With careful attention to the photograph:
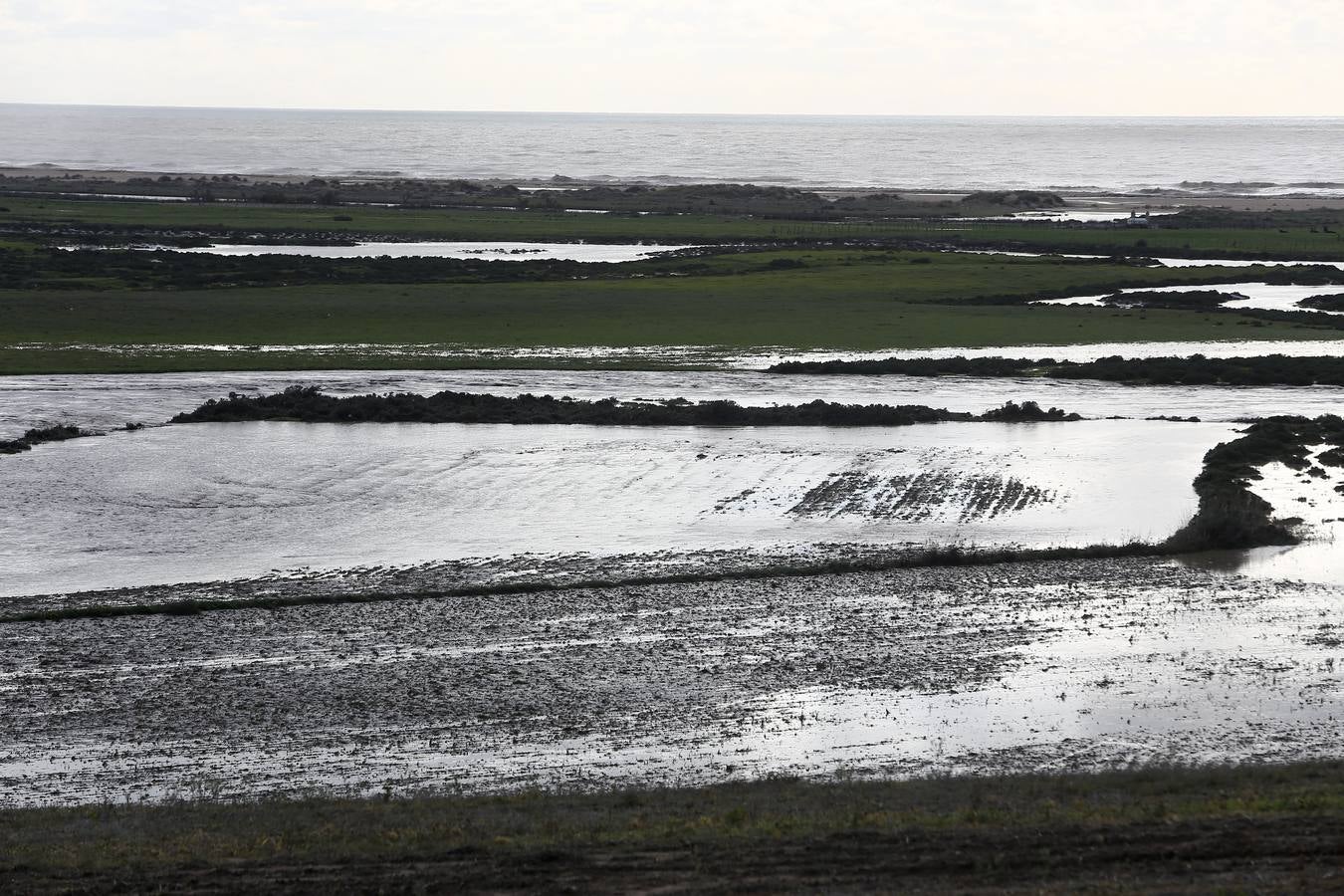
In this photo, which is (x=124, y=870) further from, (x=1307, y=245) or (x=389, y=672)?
(x=1307, y=245)

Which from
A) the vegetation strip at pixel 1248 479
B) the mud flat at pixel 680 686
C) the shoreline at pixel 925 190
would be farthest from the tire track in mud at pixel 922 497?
the shoreline at pixel 925 190

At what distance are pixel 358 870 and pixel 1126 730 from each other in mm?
9176

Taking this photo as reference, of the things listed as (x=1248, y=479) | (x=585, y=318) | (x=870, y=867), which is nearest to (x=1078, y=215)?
(x=585, y=318)

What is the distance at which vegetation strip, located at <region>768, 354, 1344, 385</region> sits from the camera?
46344 mm

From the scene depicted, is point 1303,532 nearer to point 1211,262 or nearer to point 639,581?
point 639,581

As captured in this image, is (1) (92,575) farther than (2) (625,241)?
No

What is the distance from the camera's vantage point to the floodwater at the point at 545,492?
27062mm

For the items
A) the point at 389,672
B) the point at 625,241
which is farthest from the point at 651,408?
the point at 625,241

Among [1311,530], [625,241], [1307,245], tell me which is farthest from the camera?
[625,241]

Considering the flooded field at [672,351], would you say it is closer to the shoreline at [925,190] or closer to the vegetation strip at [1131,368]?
the vegetation strip at [1131,368]

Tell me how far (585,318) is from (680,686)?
138ft

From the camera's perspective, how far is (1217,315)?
61156 millimetres

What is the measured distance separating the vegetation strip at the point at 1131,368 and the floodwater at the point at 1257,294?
16.0m

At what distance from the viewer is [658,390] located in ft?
148
